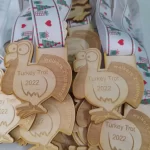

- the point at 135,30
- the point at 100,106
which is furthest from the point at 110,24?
the point at 100,106

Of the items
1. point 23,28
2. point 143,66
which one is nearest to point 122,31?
point 143,66

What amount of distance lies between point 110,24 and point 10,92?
0.22m

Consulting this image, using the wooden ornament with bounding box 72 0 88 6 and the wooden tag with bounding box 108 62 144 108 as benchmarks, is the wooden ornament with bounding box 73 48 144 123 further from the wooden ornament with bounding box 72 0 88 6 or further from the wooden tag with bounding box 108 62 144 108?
the wooden ornament with bounding box 72 0 88 6

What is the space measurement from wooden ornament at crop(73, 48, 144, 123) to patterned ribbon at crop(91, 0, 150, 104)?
35 mm

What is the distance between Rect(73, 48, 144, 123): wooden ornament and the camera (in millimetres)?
462

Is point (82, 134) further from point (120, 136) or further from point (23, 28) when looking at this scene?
point (23, 28)

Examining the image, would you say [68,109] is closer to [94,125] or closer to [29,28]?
[94,125]

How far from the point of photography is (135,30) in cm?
61

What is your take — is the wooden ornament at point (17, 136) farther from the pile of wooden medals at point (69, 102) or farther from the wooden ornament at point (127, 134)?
the wooden ornament at point (127, 134)

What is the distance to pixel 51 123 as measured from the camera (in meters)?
0.47

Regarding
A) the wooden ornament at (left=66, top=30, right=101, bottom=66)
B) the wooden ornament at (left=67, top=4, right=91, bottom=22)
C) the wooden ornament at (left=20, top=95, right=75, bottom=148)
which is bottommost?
the wooden ornament at (left=20, top=95, right=75, bottom=148)

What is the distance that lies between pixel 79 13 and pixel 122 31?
107 millimetres

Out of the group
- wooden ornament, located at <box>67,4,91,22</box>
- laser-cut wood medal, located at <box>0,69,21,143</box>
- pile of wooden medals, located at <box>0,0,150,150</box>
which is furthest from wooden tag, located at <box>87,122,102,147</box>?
wooden ornament, located at <box>67,4,91,22</box>

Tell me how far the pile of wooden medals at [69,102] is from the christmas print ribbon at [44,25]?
0.02 meters
